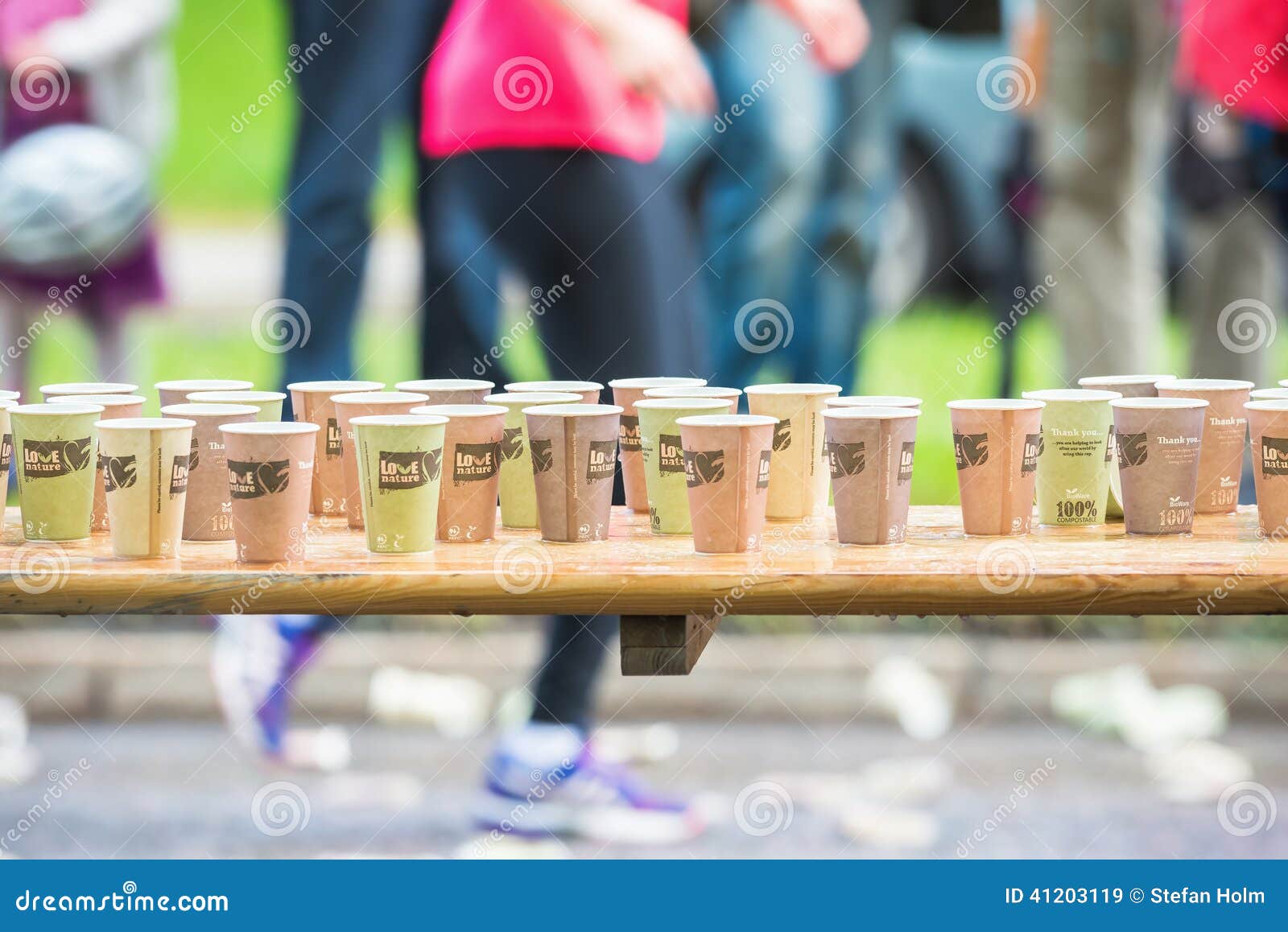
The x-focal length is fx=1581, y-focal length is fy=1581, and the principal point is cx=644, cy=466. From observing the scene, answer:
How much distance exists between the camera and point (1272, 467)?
2.04m

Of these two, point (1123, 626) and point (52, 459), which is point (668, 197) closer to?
point (1123, 626)

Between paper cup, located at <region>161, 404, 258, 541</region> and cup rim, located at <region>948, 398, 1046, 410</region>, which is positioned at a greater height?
cup rim, located at <region>948, 398, 1046, 410</region>

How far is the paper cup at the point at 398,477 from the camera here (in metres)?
1.96

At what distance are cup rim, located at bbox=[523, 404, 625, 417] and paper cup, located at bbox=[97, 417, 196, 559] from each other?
0.45 m

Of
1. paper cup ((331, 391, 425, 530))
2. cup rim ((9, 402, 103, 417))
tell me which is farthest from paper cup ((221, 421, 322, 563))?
cup rim ((9, 402, 103, 417))

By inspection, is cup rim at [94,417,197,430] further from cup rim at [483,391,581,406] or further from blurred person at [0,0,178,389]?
blurred person at [0,0,178,389]

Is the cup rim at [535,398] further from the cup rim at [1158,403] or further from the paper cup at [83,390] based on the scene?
the cup rim at [1158,403]

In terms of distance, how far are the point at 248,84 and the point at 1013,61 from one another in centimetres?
196

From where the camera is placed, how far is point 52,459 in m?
2.05

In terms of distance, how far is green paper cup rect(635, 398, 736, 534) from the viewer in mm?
2080

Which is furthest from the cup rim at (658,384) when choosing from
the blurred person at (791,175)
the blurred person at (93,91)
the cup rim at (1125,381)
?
the blurred person at (93,91)

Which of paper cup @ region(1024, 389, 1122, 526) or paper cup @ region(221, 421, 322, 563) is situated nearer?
paper cup @ region(221, 421, 322, 563)

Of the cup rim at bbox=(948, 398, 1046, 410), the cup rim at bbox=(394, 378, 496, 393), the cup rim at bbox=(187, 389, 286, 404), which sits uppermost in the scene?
the cup rim at bbox=(394, 378, 496, 393)
